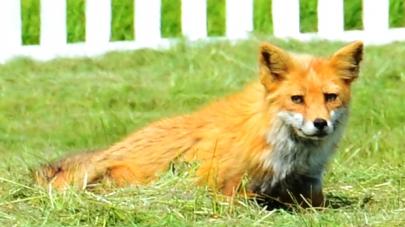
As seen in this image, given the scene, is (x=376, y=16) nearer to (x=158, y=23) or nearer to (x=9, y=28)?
(x=158, y=23)

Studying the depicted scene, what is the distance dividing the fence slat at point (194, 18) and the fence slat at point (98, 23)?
738 millimetres

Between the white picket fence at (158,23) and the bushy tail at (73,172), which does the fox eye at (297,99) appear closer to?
the bushy tail at (73,172)

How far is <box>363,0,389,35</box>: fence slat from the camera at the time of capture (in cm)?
1259

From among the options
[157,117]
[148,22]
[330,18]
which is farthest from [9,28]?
[157,117]

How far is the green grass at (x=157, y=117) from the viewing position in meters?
6.14

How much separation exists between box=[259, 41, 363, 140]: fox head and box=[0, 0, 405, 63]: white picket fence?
585 cm

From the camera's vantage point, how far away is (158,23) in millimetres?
12703

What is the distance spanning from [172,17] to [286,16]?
1295mm

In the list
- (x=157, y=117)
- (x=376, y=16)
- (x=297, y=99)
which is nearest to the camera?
(x=297, y=99)

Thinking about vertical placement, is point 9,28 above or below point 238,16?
below

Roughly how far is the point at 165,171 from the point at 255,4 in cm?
645

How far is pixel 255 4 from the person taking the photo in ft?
43.6

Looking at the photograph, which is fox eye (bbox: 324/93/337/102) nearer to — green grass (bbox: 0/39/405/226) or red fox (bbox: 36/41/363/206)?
red fox (bbox: 36/41/363/206)

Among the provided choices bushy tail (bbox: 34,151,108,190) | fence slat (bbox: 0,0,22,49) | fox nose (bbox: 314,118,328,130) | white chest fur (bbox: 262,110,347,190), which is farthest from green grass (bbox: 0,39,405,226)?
fence slat (bbox: 0,0,22,49)
